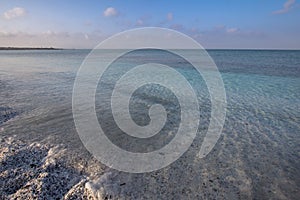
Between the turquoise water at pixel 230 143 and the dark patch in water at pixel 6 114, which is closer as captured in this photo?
the turquoise water at pixel 230 143

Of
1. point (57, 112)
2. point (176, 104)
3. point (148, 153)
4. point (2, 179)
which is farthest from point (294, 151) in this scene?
point (57, 112)

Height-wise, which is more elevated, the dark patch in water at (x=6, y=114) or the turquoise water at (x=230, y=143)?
the dark patch in water at (x=6, y=114)

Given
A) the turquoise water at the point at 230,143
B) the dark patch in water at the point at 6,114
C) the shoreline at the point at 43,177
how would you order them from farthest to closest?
the dark patch in water at the point at 6,114 < the turquoise water at the point at 230,143 < the shoreline at the point at 43,177

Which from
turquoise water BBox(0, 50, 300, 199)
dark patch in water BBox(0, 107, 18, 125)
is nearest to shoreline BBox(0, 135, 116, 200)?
turquoise water BBox(0, 50, 300, 199)

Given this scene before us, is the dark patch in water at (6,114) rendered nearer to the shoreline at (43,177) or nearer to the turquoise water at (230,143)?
the turquoise water at (230,143)

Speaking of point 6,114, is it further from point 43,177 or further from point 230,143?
point 230,143

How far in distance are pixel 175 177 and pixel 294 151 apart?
3.96 meters

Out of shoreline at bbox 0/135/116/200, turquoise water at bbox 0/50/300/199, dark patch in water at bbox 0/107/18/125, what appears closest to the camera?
shoreline at bbox 0/135/116/200

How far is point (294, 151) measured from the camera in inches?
235

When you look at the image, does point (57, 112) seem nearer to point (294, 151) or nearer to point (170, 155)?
point (170, 155)

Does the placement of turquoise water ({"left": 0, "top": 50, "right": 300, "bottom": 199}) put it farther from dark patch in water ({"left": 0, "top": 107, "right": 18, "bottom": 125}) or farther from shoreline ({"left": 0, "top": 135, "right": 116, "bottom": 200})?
shoreline ({"left": 0, "top": 135, "right": 116, "bottom": 200})

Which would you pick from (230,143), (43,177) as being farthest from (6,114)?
(230,143)

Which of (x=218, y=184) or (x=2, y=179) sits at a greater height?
(x=2, y=179)

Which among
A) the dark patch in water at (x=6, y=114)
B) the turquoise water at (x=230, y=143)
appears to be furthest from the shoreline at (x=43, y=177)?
the dark patch in water at (x=6, y=114)
